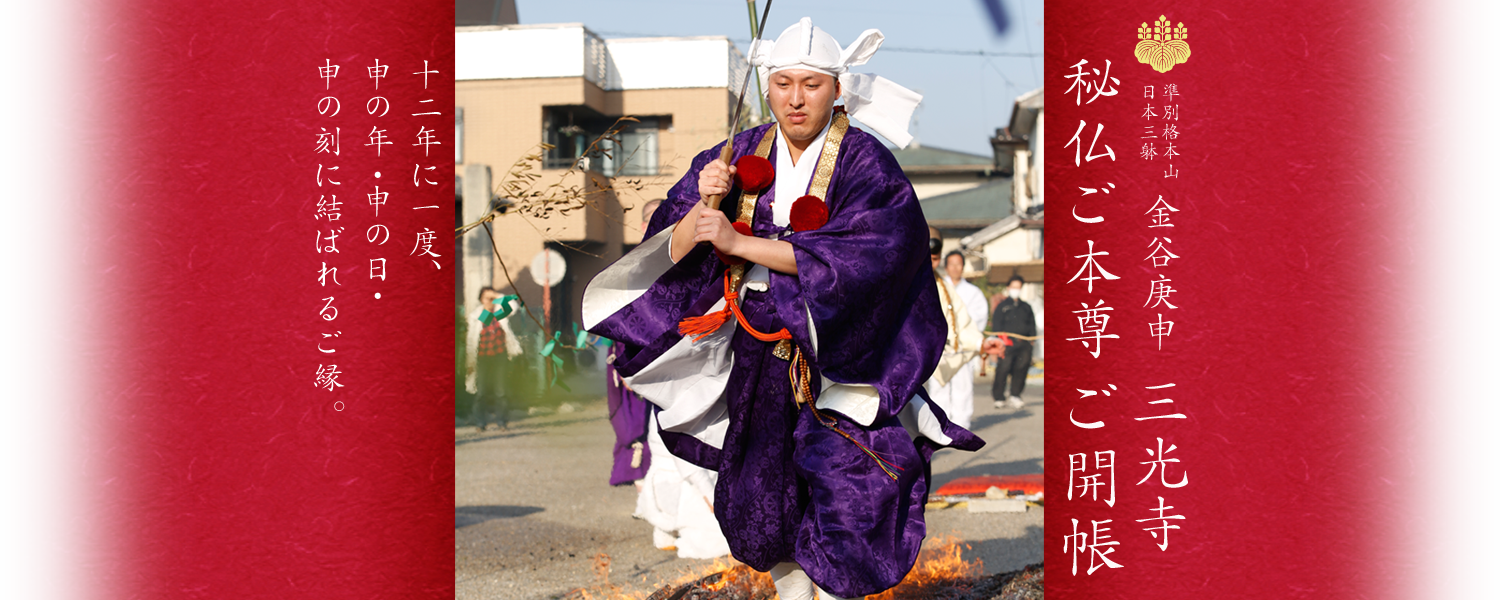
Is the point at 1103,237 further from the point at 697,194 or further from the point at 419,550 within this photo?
the point at 419,550

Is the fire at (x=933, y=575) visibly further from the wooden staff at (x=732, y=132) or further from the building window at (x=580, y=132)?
the building window at (x=580, y=132)

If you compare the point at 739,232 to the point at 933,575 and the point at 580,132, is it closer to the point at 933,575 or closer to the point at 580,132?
the point at 933,575

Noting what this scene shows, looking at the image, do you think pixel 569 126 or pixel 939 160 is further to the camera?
pixel 939 160

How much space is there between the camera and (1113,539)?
345cm

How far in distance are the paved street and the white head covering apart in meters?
2.26

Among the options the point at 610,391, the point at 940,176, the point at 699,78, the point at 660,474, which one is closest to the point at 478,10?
the point at 699,78

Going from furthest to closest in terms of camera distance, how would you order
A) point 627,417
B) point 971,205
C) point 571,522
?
point 971,205 → point 627,417 → point 571,522

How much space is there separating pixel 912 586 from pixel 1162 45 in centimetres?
217

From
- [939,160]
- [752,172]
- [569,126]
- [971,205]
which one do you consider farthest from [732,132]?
[939,160]

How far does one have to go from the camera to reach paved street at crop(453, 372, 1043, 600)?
4.94m

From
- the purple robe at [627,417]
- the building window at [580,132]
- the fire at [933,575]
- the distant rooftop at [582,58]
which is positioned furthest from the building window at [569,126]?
the fire at [933,575]

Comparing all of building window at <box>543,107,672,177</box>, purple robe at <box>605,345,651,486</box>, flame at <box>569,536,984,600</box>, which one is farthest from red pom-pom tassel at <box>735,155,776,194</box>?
building window at <box>543,107,672,177</box>

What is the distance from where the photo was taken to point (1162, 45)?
3.41 m

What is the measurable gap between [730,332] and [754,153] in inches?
21.0
